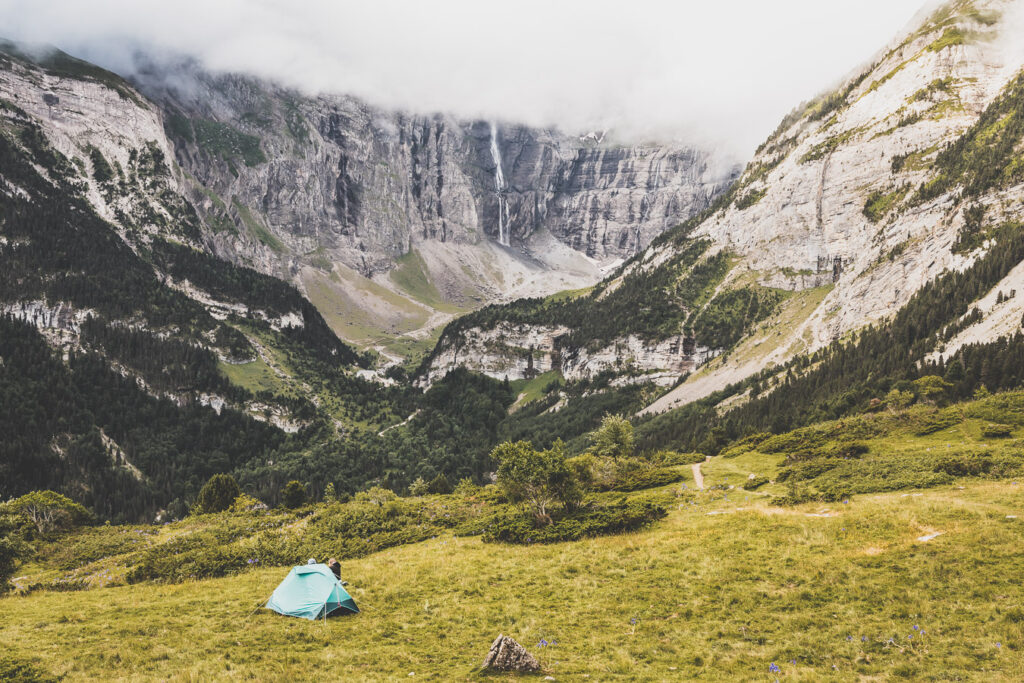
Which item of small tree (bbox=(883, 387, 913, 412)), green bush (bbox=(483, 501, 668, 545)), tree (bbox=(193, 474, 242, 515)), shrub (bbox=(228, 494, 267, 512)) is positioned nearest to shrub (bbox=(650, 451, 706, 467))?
small tree (bbox=(883, 387, 913, 412))

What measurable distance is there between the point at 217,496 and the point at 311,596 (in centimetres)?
5955

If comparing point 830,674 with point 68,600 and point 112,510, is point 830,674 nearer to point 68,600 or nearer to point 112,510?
point 68,600

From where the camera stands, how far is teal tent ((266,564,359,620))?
2264 cm

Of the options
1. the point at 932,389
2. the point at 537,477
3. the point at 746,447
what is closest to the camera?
the point at 537,477

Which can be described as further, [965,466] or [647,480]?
[647,480]

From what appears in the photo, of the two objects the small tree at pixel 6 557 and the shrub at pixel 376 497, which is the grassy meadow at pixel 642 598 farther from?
the shrub at pixel 376 497

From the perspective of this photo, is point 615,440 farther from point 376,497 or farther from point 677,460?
point 376,497

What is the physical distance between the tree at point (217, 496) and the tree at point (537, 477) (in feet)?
174

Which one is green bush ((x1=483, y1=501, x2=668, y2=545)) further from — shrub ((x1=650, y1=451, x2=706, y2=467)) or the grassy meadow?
shrub ((x1=650, y1=451, x2=706, y2=467))

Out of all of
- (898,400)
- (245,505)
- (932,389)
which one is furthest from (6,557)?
(932,389)

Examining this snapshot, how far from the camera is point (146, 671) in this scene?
16547 mm

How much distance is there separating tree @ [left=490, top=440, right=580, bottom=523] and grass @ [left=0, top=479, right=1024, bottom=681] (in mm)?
6709

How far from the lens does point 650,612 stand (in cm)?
2094

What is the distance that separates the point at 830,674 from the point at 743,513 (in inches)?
743
